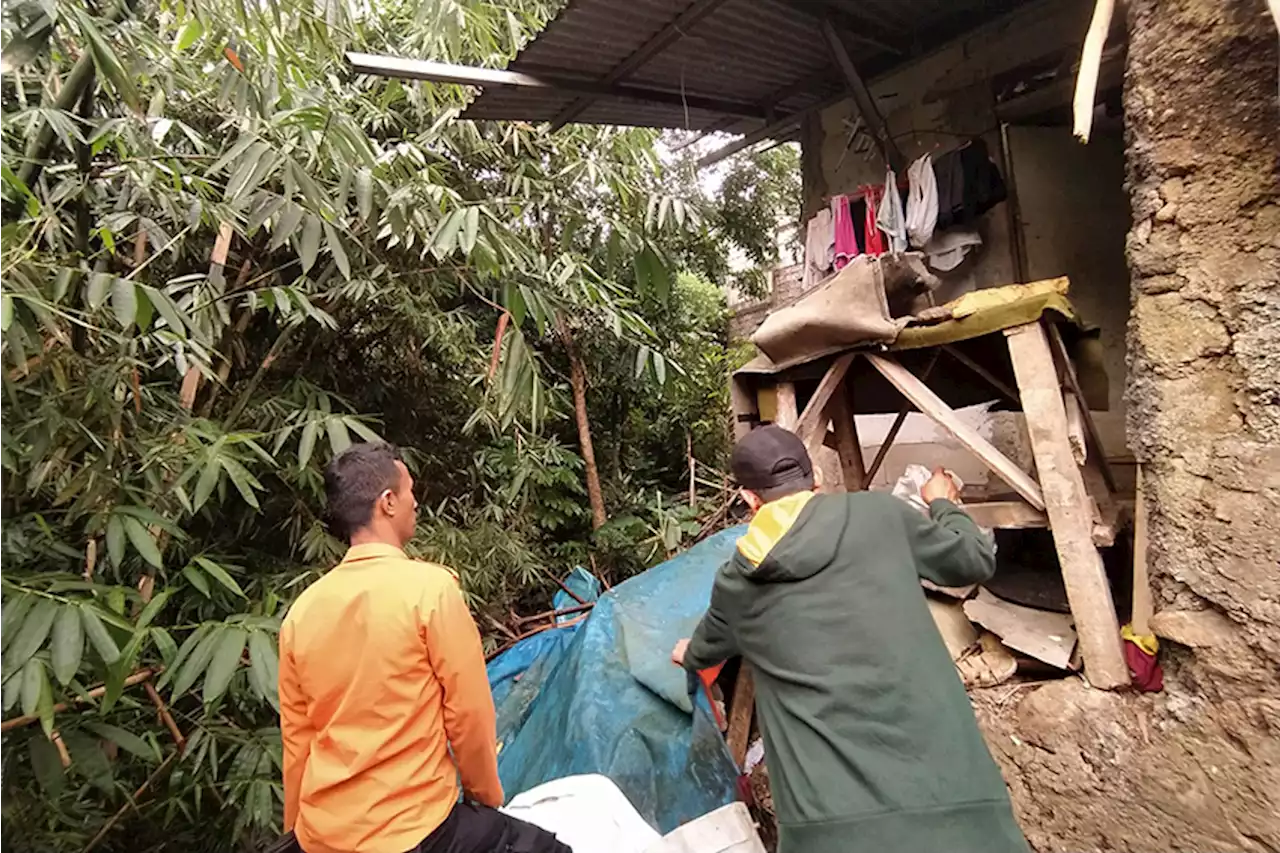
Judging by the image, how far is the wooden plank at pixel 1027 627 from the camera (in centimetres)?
250

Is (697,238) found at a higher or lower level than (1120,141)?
higher

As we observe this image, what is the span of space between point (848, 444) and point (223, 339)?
3453 mm

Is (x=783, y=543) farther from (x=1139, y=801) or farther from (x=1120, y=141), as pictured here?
(x=1120, y=141)

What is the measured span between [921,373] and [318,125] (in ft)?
8.98

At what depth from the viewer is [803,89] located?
16.4ft

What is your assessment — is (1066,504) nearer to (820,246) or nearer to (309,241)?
(309,241)

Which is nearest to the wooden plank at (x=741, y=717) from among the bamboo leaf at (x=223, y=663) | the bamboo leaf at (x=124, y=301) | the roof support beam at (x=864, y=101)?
the bamboo leaf at (x=223, y=663)

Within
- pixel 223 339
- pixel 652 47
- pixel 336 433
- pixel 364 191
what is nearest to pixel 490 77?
pixel 652 47

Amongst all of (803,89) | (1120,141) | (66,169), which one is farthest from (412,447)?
(1120,141)

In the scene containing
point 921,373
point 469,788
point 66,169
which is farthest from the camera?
point 921,373

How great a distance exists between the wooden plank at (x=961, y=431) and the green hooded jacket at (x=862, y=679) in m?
0.80

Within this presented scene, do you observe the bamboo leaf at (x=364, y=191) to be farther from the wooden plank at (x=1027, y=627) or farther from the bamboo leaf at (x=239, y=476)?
the wooden plank at (x=1027, y=627)

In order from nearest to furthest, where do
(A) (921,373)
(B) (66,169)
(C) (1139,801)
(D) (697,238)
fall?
(C) (1139,801), (B) (66,169), (A) (921,373), (D) (697,238)

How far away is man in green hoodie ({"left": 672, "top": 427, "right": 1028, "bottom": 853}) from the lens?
1.58 meters
